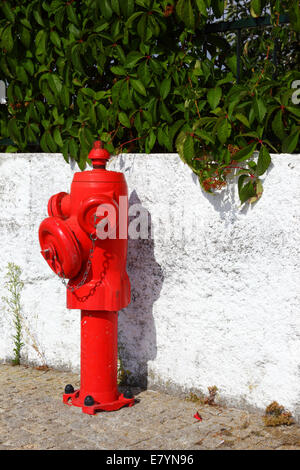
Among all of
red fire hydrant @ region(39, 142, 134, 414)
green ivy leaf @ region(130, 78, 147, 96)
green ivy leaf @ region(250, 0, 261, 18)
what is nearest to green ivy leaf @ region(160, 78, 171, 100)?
green ivy leaf @ region(130, 78, 147, 96)

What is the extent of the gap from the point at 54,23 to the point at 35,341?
246cm

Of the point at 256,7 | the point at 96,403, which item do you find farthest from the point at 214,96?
the point at 96,403

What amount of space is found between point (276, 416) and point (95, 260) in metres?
1.46

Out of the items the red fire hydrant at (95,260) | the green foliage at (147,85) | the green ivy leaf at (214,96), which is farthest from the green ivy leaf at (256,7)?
the red fire hydrant at (95,260)

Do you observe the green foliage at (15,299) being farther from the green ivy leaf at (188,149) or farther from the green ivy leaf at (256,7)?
the green ivy leaf at (256,7)

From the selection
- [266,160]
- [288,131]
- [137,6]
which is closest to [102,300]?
[266,160]

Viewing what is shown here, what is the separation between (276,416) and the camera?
3480 mm

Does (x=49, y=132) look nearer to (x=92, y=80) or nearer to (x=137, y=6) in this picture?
(x=92, y=80)

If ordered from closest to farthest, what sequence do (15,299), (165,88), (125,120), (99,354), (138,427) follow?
(138,427) → (99,354) → (165,88) → (125,120) → (15,299)

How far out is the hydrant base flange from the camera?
3.62m

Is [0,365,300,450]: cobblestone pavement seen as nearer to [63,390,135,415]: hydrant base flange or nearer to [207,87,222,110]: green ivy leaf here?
[63,390,135,415]: hydrant base flange

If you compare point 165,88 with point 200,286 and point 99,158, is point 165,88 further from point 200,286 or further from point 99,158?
point 200,286

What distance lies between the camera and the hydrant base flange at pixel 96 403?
362 centimetres

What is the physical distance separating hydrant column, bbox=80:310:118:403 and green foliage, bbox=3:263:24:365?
1114mm
